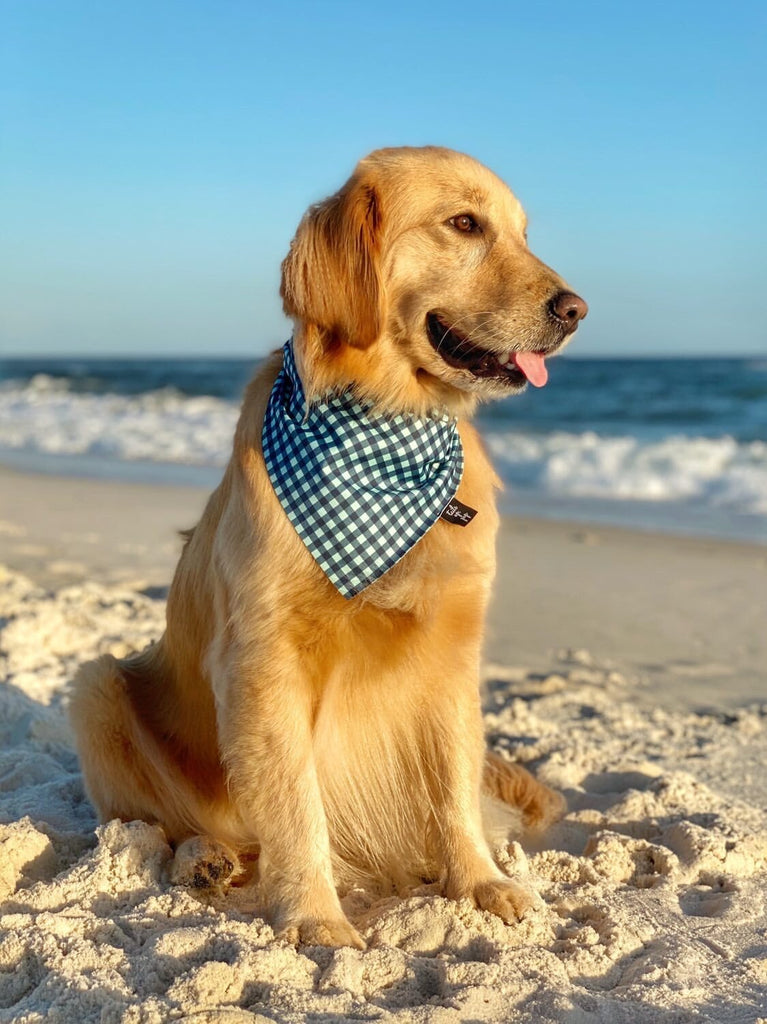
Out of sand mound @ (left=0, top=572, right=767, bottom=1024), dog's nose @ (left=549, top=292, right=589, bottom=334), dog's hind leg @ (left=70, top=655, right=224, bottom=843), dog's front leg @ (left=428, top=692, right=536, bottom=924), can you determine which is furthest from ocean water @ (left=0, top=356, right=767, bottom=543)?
sand mound @ (left=0, top=572, right=767, bottom=1024)

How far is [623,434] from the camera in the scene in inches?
677

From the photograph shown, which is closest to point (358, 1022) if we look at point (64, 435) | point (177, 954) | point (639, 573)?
point (177, 954)

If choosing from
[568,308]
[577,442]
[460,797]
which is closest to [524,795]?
[460,797]

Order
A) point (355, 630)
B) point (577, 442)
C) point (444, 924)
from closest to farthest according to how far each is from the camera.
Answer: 1. point (444, 924)
2. point (355, 630)
3. point (577, 442)

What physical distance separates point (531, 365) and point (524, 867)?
1.38 meters

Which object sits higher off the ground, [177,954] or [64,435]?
[177,954]

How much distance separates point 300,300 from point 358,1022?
63.8 inches

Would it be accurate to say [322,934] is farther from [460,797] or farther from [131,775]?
[131,775]

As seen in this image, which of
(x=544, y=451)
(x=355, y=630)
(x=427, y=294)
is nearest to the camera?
(x=355, y=630)

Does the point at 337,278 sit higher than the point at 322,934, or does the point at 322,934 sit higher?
the point at 337,278

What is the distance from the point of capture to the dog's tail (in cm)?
333

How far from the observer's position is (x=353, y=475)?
2773mm

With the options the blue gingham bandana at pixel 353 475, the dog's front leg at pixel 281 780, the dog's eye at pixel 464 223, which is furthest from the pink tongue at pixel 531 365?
the dog's front leg at pixel 281 780

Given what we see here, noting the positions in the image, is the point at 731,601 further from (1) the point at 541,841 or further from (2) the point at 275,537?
(2) the point at 275,537
